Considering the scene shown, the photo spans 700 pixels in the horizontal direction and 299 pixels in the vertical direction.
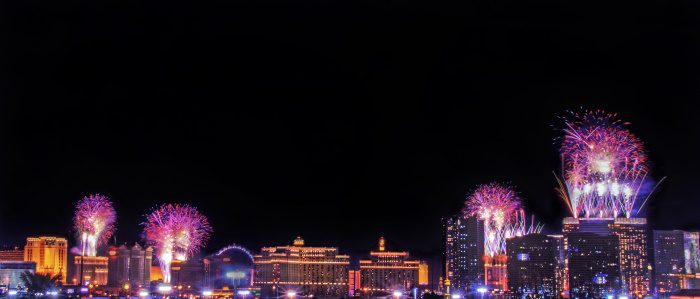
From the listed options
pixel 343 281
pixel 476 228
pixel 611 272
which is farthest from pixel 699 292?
pixel 343 281

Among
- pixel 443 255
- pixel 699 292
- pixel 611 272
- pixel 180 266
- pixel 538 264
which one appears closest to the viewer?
pixel 699 292

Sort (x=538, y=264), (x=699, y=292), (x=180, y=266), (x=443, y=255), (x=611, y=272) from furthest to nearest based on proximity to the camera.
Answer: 1. (x=443, y=255)
2. (x=180, y=266)
3. (x=538, y=264)
4. (x=611, y=272)
5. (x=699, y=292)

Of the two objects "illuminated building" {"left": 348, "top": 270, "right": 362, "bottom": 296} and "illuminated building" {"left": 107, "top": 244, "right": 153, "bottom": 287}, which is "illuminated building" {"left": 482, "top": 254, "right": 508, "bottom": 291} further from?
"illuminated building" {"left": 107, "top": 244, "right": 153, "bottom": 287}

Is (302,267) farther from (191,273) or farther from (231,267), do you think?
(191,273)

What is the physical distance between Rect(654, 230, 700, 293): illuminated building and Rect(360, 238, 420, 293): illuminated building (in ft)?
137

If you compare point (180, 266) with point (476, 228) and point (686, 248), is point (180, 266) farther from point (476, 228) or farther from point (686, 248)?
point (686, 248)

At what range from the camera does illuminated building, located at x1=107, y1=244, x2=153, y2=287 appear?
141 m

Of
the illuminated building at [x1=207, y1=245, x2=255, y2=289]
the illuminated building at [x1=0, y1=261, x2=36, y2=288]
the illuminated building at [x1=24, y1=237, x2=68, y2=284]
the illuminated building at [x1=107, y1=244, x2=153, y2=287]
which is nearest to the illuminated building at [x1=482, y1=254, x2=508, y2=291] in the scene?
the illuminated building at [x1=207, y1=245, x2=255, y2=289]

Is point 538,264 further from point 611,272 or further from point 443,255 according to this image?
point 443,255

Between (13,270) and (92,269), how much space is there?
26.9 m

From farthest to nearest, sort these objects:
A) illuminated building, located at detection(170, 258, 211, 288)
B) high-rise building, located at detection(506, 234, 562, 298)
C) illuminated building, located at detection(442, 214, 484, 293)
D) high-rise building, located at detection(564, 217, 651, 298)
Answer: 1. illuminated building, located at detection(442, 214, 484, 293)
2. illuminated building, located at detection(170, 258, 211, 288)
3. high-rise building, located at detection(506, 234, 562, 298)
4. high-rise building, located at detection(564, 217, 651, 298)

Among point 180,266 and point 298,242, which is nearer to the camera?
→ point 180,266

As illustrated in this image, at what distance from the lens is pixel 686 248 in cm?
13812

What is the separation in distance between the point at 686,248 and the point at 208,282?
73525mm
